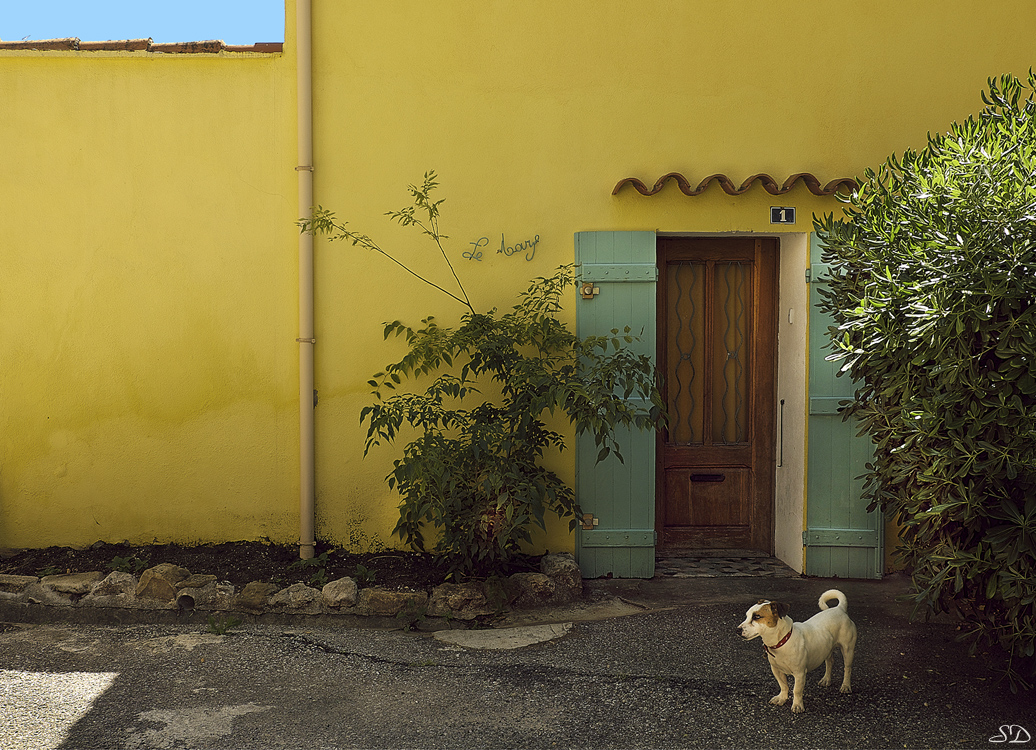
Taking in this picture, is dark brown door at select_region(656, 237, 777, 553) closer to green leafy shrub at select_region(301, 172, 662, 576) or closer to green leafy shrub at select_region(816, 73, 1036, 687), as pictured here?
green leafy shrub at select_region(301, 172, 662, 576)

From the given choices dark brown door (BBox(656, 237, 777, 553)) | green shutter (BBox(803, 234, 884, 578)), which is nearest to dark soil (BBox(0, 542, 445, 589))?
dark brown door (BBox(656, 237, 777, 553))

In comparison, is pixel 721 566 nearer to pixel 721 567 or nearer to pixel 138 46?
pixel 721 567

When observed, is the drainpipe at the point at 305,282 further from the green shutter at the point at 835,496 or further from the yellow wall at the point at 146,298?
the green shutter at the point at 835,496

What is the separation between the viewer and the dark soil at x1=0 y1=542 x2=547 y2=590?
15.1 feet

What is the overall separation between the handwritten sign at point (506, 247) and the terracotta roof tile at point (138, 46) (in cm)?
162

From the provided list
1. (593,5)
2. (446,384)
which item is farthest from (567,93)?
(446,384)

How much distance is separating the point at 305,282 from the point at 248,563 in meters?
1.64

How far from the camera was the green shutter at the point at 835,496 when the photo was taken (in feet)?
16.2

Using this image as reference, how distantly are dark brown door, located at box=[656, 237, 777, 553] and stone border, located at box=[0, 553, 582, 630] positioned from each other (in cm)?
148

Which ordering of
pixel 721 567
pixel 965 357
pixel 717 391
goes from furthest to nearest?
1. pixel 717 391
2. pixel 721 567
3. pixel 965 357

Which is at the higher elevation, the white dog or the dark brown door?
the dark brown door

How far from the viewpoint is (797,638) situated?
10.3ft

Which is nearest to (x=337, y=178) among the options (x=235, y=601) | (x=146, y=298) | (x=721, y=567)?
(x=146, y=298)

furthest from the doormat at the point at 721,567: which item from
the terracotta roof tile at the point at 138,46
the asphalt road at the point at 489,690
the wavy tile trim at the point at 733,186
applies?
the terracotta roof tile at the point at 138,46
